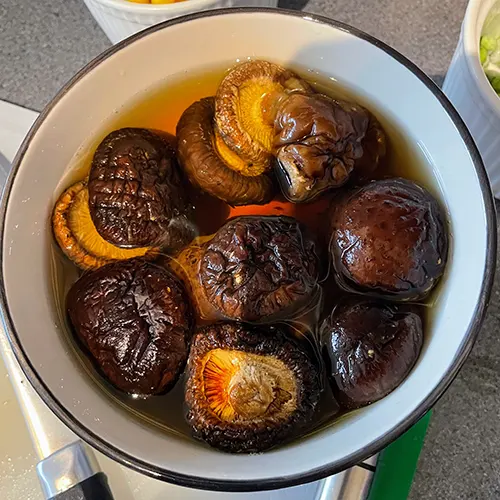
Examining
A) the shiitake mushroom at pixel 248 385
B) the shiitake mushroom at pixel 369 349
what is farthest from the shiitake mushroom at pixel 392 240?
the shiitake mushroom at pixel 248 385

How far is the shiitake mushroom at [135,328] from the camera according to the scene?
32.9 inches

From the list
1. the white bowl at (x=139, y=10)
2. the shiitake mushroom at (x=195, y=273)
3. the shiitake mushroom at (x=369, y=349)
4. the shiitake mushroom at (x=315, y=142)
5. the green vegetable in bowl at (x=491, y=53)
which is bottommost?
the shiitake mushroom at (x=369, y=349)

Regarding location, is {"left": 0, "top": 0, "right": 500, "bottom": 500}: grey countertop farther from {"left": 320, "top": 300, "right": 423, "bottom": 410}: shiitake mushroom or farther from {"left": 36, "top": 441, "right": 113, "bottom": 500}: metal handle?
{"left": 36, "top": 441, "right": 113, "bottom": 500}: metal handle

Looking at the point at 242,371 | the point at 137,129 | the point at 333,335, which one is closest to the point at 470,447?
the point at 333,335

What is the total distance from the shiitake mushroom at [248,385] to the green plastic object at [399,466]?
229 mm

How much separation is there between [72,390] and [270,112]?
1.53ft

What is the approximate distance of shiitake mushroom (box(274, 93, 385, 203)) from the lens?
2.81 ft

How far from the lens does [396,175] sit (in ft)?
3.14

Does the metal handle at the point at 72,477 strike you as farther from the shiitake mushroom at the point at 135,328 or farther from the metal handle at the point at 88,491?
the shiitake mushroom at the point at 135,328

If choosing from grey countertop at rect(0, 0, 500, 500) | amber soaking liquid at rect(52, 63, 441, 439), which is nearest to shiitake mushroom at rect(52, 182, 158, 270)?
amber soaking liquid at rect(52, 63, 441, 439)

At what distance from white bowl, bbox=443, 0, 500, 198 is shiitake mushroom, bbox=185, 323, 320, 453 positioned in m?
0.47

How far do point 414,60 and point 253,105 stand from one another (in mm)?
447

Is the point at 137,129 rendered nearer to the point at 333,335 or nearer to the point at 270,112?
the point at 270,112

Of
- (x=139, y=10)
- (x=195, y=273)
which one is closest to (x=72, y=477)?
A: (x=195, y=273)
